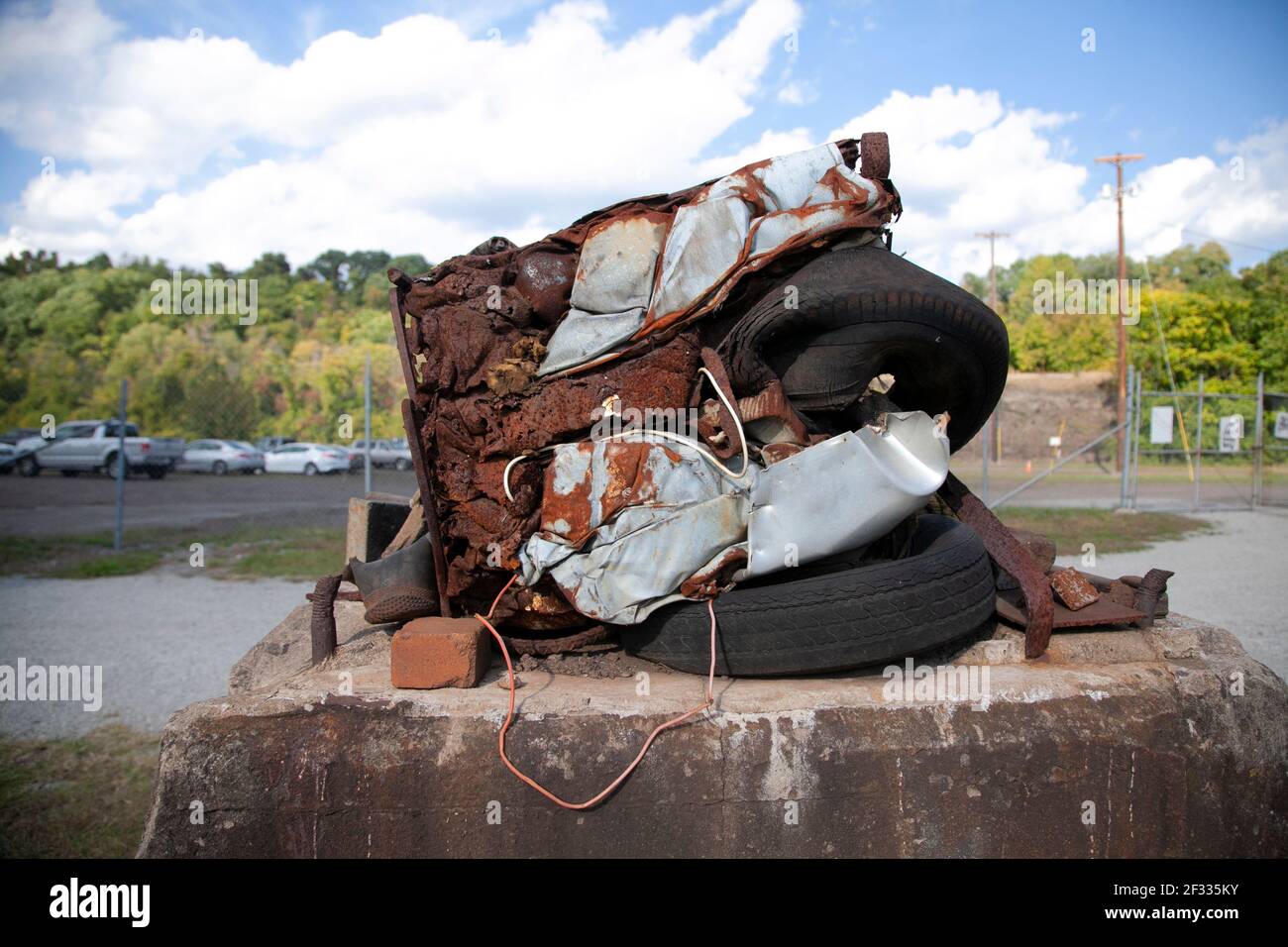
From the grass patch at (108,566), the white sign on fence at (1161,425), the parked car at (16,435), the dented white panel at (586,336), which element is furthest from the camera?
the parked car at (16,435)

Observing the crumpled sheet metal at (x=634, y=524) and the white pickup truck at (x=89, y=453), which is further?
the white pickup truck at (x=89, y=453)

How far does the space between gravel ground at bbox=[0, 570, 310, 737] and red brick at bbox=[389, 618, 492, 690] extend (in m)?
3.08

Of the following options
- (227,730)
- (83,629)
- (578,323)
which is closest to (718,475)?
(578,323)

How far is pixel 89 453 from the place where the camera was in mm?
19359

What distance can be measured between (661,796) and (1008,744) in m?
0.99

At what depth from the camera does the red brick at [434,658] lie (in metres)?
2.67

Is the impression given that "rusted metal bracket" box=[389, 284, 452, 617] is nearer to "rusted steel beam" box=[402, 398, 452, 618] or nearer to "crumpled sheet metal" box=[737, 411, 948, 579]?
"rusted steel beam" box=[402, 398, 452, 618]

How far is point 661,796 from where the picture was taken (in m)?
2.42

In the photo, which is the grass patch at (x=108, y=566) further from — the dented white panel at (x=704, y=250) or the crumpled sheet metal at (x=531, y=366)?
the dented white panel at (x=704, y=250)

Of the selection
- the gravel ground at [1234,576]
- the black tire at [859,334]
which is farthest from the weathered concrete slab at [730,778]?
the gravel ground at [1234,576]

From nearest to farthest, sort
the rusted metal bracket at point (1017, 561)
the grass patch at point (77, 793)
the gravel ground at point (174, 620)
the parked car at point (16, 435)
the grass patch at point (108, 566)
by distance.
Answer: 1. the rusted metal bracket at point (1017, 561)
2. the grass patch at point (77, 793)
3. the gravel ground at point (174, 620)
4. the grass patch at point (108, 566)
5. the parked car at point (16, 435)

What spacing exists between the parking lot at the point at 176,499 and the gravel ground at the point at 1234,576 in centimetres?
1042

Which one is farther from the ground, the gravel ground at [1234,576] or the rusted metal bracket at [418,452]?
the rusted metal bracket at [418,452]

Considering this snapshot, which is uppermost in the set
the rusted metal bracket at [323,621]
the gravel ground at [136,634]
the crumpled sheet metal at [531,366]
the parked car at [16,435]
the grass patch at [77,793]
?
the parked car at [16,435]
